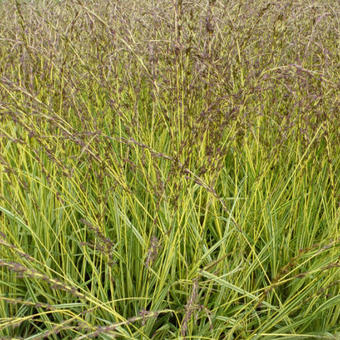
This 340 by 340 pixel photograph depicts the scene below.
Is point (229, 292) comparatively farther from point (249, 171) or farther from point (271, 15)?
point (271, 15)

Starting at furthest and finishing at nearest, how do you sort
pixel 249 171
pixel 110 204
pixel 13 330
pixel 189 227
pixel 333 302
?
pixel 249 171, pixel 110 204, pixel 189 227, pixel 13 330, pixel 333 302

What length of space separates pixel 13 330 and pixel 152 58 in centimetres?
106

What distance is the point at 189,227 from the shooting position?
1.47 meters

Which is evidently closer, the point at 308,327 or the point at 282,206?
the point at 308,327

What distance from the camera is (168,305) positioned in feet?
4.69

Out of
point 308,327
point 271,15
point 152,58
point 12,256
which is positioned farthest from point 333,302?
point 271,15

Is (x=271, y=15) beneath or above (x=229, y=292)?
above

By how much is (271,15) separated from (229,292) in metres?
1.85

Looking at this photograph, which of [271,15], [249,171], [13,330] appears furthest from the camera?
[271,15]

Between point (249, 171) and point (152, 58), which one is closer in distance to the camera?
point (152, 58)

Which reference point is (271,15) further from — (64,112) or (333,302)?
(333,302)

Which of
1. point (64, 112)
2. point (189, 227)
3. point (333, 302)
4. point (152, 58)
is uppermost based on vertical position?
point (152, 58)

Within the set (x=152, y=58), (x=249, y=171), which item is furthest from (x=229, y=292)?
(x=152, y=58)

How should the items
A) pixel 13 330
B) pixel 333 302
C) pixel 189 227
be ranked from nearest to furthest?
pixel 333 302 < pixel 13 330 < pixel 189 227
